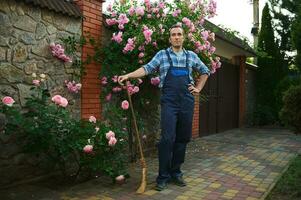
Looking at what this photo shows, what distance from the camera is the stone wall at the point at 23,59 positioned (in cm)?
430

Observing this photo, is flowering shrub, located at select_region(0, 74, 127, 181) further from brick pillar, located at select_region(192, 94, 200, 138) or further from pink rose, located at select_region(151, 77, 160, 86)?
brick pillar, located at select_region(192, 94, 200, 138)

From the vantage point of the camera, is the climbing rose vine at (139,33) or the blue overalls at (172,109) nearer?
the blue overalls at (172,109)

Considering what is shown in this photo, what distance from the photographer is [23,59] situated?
451 centimetres

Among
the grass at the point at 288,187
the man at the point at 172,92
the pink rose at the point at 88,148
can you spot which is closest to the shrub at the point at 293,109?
the grass at the point at 288,187

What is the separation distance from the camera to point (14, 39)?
4.39 m

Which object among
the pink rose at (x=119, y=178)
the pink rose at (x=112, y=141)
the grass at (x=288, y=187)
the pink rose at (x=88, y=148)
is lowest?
the grass at (x=288, y=187)

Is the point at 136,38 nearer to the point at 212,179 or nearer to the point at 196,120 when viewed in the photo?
the point at 212,179

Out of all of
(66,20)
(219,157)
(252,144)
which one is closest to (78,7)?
(66,20)

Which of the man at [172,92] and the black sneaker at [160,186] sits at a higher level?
the man at [172,92]

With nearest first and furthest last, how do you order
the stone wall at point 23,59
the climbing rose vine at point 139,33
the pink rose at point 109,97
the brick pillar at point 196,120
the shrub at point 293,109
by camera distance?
1. the stone wall at point 23,59
2. the shrub at point 293,109
3. the climbing rose vine at point 139,33
4. the pink rose at point 109,97
5. the brick pillar at point 196,120

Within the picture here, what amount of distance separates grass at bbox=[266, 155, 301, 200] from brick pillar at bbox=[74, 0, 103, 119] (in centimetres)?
265

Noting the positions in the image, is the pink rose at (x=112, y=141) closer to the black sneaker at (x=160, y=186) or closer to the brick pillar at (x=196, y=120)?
the black sneaker at (x=160, y=186)

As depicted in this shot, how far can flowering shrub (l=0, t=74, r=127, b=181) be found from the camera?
4.12m

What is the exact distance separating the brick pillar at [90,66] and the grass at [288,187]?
8.70ft
